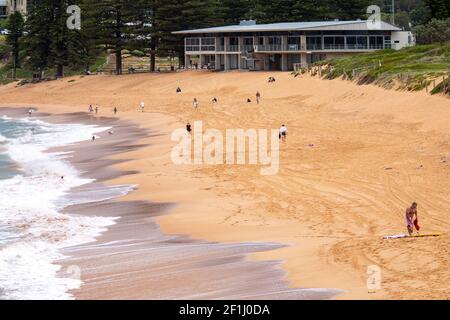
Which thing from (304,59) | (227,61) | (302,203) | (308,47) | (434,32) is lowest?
(302,203)

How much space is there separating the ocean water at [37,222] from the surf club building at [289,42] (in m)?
36.9

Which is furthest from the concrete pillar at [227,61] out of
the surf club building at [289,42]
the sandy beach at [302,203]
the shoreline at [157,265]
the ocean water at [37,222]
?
the shoreline at [157,265]

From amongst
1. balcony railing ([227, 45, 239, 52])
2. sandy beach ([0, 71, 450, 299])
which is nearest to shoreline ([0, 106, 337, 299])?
sandy beach ([0, 71, 450, 299])

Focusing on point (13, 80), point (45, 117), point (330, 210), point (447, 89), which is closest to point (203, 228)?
point (330, 210)

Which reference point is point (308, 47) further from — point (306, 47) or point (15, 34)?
point (15, 34)

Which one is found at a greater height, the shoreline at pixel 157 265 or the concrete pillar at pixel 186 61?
the concrete pillar at pixel 186 61

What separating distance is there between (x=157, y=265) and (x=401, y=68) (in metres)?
39.2

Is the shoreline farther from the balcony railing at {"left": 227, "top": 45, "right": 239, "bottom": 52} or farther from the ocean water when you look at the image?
the balcony railing at {"left": 227, "top": 45, "right": 239, "bottom": 52}

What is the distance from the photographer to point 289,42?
83.2 metres

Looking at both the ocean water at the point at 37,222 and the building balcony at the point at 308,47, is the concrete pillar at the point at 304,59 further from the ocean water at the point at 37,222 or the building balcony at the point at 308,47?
the ocean water at the point at 37,222

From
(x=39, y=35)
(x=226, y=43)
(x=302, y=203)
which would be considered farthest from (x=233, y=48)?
(x=302, y=203)

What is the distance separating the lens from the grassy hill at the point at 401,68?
5134 cm

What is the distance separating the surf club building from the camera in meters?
81.7

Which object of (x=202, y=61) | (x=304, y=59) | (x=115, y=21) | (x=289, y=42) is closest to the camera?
(x=289, y=42)
